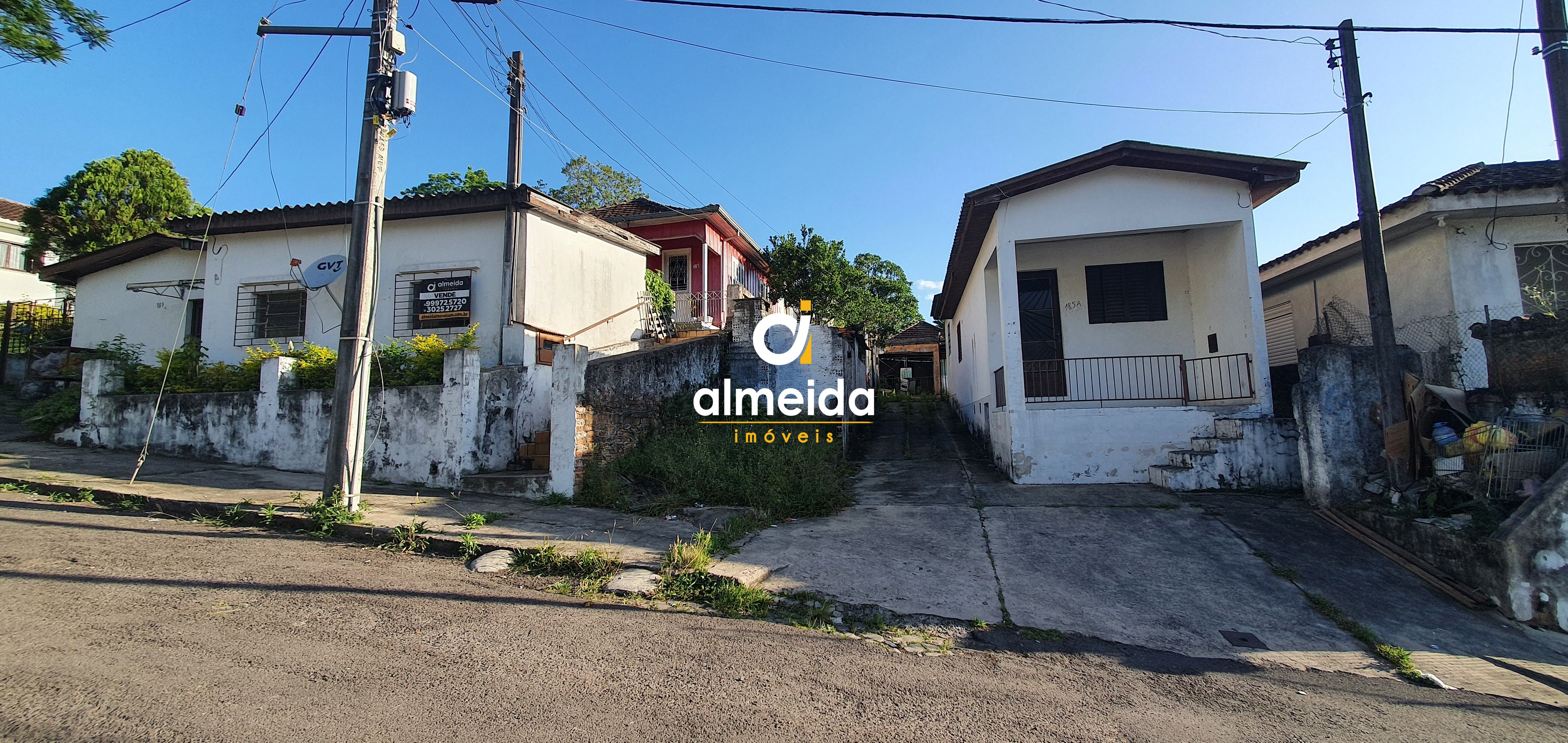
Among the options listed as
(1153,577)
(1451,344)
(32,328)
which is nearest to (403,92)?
(1153,577)

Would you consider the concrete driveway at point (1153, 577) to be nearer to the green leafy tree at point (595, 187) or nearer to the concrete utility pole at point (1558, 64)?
the concrete utility pole at point (1558, 64)

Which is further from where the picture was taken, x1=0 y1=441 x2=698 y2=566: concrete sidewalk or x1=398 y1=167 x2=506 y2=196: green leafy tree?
x1=398 y1=167 x2=506 y2=196: green leafy tree

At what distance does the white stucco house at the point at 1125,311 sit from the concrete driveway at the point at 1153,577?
0.77 m

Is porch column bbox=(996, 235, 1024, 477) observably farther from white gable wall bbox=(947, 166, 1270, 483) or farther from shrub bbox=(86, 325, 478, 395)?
shrub bbox=(86, 325, 478, 395)

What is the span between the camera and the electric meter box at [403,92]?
21.2 feet

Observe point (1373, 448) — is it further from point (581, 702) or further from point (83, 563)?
point (83, 563)

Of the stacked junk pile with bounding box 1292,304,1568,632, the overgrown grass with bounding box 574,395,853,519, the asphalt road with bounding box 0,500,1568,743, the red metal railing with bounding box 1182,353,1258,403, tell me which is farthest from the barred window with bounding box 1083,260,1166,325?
the asphalt road with bounding box 0,500,1568,743

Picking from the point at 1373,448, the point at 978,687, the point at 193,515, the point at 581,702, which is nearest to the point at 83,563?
the point at 193,515

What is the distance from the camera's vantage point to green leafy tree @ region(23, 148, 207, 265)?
1473 centimetres

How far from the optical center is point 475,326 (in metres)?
8.79

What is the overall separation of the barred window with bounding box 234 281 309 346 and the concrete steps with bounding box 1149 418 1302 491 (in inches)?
556

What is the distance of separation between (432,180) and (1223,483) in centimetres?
2108

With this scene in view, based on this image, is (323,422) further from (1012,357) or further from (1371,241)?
(1371,241)

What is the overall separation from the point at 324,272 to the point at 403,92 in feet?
19.2
